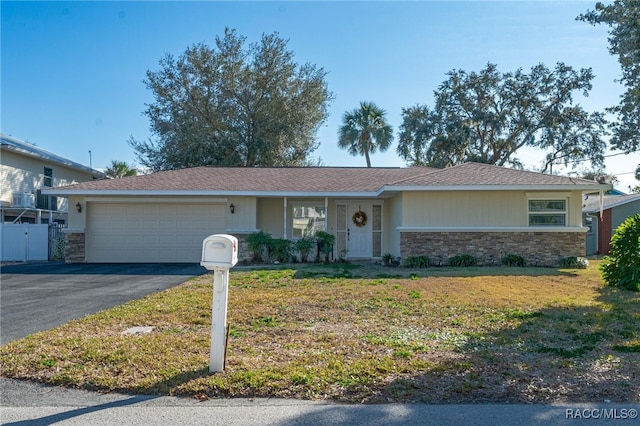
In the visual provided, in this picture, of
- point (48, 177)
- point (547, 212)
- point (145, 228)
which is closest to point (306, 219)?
point (145, 228)

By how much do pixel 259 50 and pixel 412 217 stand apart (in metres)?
16.8

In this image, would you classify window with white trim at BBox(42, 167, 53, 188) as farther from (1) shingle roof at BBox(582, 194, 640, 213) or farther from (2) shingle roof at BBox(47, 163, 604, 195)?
(1) shingle roof at BBox(582, 194, 640, 213)

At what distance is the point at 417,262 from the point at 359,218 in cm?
358

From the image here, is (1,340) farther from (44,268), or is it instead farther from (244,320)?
(44,268)

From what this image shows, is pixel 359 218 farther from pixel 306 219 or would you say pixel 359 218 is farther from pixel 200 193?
pixel 200 193

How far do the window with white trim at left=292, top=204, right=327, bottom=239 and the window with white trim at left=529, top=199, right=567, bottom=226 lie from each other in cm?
694

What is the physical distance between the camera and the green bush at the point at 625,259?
32.4 ft

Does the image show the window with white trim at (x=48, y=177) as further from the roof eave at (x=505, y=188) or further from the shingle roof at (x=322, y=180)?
the roof eave at (x=505, y=188)

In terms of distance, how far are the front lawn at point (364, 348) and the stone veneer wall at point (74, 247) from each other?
28.8ft

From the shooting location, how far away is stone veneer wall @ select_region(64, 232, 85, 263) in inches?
651

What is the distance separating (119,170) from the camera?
28531mm

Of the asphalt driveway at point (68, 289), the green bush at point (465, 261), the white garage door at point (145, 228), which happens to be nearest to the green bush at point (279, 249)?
the white garage door at point (145, 228)

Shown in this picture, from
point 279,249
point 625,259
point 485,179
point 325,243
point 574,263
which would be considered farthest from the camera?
point 325,243

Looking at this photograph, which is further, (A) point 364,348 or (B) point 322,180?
(B) point 322,180
